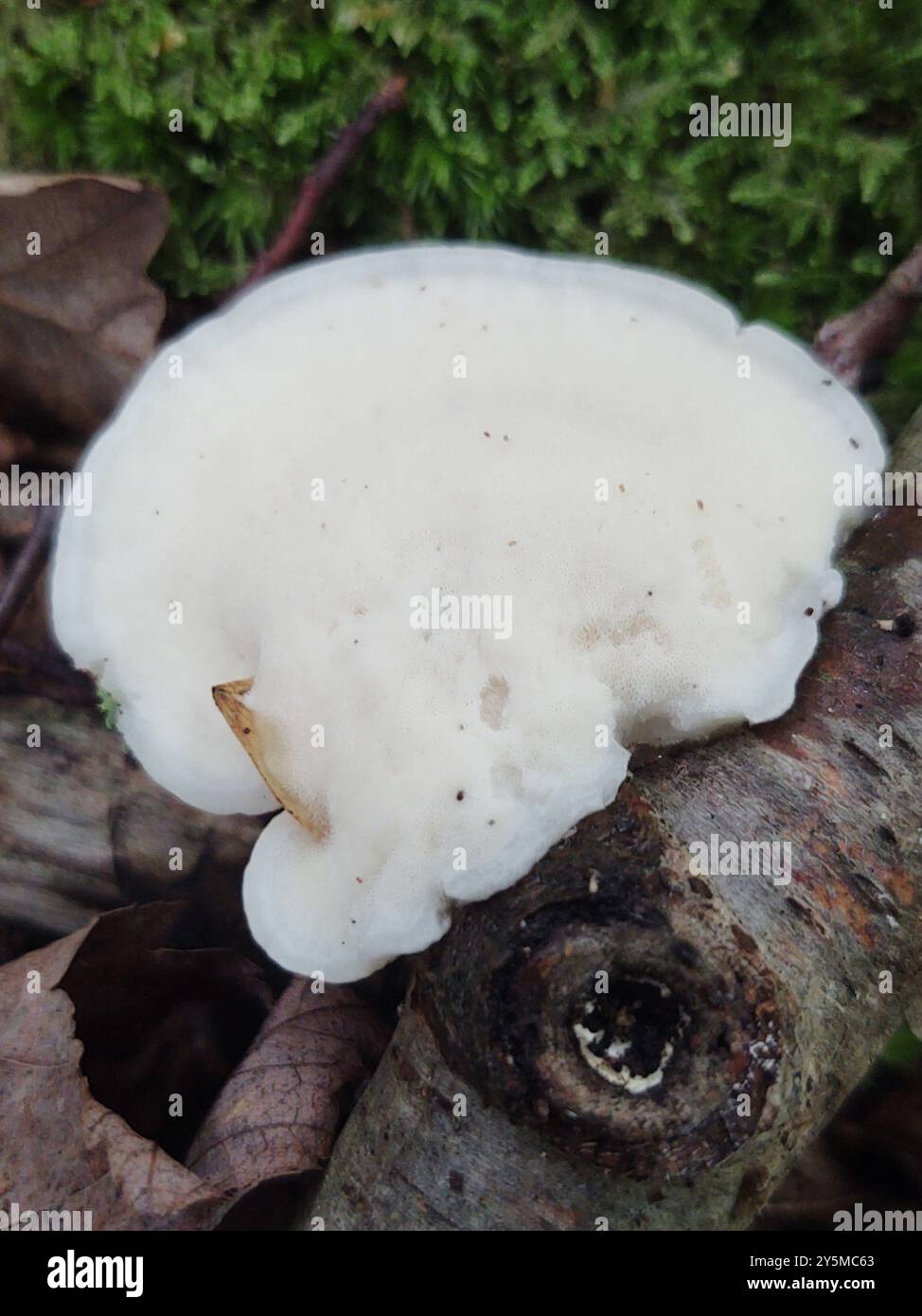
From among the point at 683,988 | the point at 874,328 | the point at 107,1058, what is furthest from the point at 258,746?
the point at 874,328

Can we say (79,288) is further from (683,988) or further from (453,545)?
(683,988)

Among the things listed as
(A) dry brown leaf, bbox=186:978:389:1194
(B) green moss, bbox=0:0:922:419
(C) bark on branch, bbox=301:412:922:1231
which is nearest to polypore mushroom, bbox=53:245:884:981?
(C) bark on branch, bbox=301:412:922:1231

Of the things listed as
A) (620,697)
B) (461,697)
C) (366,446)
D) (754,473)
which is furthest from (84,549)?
(754,473)

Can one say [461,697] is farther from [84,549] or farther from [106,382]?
[106,382]

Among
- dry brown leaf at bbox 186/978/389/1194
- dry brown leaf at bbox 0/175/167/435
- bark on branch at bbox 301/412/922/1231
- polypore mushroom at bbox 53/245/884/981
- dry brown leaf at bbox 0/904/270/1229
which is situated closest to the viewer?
bark on branch at bbox 301/412/922/1231

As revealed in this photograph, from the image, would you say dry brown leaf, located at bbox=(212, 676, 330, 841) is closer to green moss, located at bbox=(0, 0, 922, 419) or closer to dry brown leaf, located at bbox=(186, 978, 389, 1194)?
dry brown leaf, located at bbox=(186, 978, 389, 1194)

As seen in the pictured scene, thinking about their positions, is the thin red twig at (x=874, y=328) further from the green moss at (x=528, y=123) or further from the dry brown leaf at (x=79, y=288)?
the dry brown leaf at (x=79, y=288)
